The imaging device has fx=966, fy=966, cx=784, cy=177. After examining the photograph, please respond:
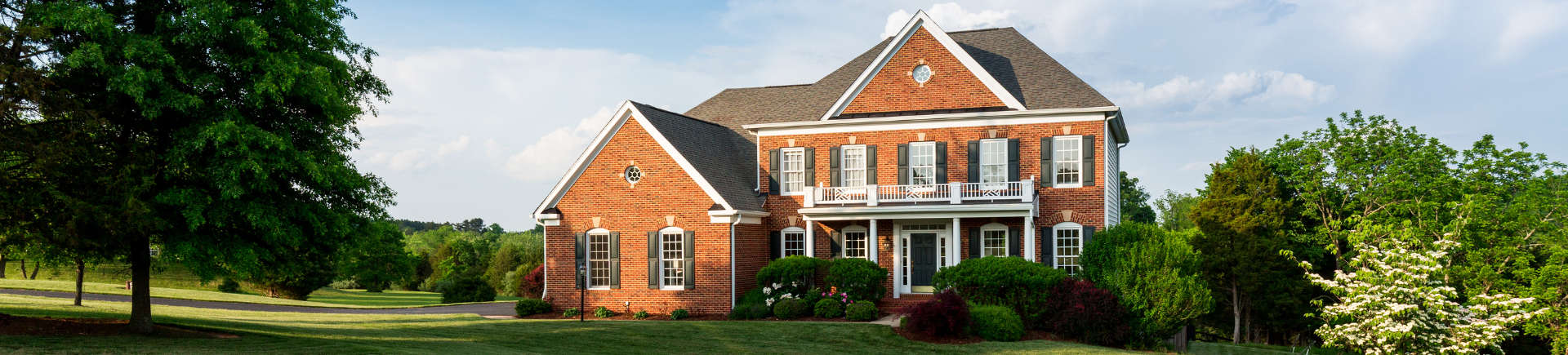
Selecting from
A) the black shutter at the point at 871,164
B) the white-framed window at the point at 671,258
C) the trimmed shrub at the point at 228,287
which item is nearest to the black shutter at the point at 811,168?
the black shutter at the point at 871,164

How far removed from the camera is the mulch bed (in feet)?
49.0

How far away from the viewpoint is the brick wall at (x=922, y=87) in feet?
82.1

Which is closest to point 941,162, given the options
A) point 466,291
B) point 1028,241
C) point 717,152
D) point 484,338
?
point 1028,241

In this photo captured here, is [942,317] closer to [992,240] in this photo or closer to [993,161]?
[992,240]

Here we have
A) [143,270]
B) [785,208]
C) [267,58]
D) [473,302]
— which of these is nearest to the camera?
[267,58]

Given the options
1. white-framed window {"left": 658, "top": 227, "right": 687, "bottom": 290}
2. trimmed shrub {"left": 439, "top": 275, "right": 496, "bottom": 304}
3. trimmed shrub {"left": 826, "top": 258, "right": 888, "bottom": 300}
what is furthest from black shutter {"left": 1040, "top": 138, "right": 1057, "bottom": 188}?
trimmed shrub {"left": 439, "top": 275, "right": 496, "bottom": 304}

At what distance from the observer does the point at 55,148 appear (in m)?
13.3

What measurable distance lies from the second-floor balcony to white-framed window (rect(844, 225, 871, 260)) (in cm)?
136

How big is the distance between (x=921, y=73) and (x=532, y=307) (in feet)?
38.6

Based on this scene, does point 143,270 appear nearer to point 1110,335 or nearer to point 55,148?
point 55,148

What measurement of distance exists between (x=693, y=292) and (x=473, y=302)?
12538 mm

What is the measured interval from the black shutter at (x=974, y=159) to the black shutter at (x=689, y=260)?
7279 millimetres

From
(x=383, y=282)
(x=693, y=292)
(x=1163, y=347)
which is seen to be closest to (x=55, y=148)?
(x=693, y=292)

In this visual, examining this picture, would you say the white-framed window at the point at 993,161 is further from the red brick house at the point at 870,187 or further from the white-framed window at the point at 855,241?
the white-framed window at the point at 855,241
